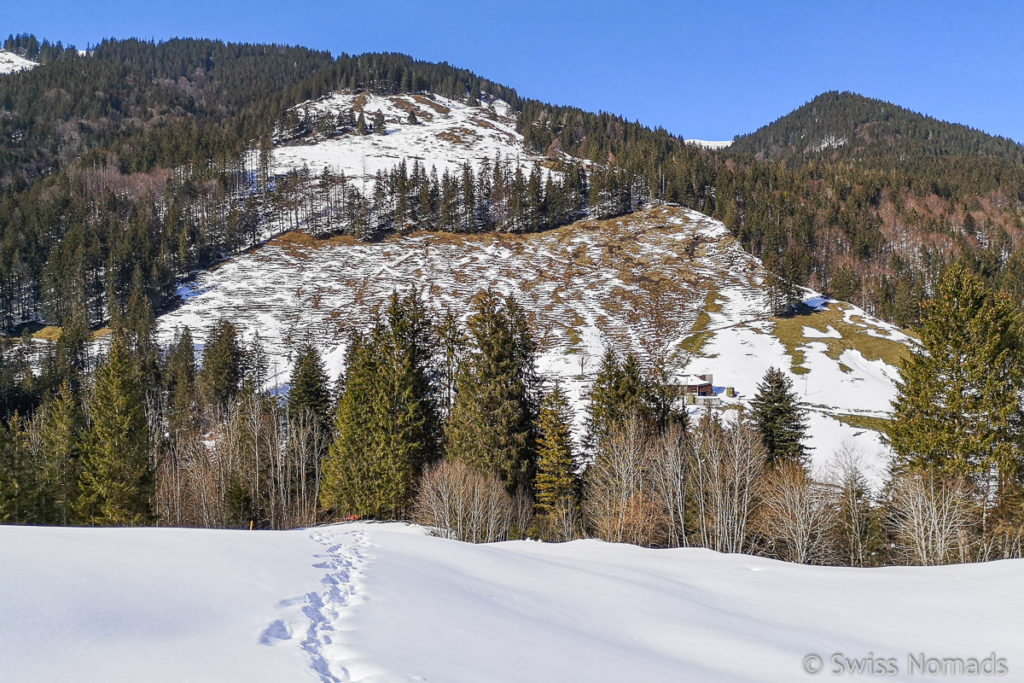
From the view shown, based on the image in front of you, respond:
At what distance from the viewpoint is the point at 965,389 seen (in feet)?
94.5

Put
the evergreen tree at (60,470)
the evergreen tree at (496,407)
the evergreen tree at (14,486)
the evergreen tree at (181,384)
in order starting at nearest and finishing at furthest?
1. the evergreen tree at (14,486)
2. the evergreen tree at (496,407)
3. the evergreen tree at (60,470)
4. the evergreen tree at (181,384)

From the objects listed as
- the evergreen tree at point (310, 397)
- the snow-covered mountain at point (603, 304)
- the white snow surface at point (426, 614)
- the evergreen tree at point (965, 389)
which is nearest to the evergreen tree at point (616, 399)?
the evergreen tree at point (965, 389)

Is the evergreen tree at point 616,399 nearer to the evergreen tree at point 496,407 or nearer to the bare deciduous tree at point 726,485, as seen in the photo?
the bare deciduous tree at point 726,485

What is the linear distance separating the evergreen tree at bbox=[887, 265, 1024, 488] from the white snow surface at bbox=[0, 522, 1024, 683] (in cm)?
1230

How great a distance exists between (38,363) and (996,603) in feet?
405

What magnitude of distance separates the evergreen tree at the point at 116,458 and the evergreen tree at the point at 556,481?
25956 millimetres

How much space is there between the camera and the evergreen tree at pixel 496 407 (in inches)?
1358

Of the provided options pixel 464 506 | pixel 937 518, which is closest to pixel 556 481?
pixel 464 506

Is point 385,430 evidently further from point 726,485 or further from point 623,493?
point 726,485

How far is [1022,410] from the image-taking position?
1133 inches

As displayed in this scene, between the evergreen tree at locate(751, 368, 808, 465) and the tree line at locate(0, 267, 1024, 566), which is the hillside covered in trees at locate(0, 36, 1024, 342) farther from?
the tree line at locate(0, 267, 1024, 566)

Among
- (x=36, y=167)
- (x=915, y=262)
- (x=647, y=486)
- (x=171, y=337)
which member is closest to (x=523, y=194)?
(x=171, y=337)

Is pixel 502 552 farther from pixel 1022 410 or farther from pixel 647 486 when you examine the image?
pixel 1022 410

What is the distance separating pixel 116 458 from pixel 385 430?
658 inches
